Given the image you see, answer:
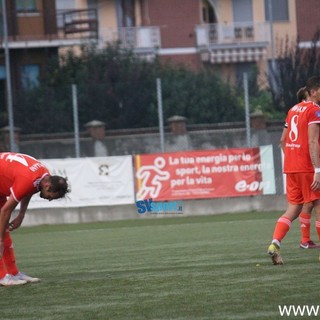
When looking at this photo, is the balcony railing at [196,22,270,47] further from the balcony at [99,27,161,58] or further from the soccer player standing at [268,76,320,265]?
the soccer player standing at [268,76,320,265]

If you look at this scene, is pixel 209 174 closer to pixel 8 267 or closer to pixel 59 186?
pixel 8 267

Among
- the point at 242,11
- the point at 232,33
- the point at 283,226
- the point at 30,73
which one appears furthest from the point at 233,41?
the point at 283,226

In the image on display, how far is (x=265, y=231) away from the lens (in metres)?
19.7

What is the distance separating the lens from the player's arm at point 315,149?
41.7ft

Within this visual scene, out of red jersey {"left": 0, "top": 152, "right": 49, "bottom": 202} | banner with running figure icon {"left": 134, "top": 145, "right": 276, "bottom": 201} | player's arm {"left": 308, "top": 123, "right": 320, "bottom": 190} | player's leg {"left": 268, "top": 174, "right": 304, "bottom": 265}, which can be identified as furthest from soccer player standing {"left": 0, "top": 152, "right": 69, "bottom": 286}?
banner with running figure icon {"left": 134, "top": 145, "right": 276, "bottom": 201}

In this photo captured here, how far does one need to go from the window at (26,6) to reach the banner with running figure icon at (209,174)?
19.5m

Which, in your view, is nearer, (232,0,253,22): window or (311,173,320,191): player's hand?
(311,173,320,191): player's hand

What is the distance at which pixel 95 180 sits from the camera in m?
28.6

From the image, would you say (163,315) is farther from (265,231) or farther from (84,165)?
(84,165)

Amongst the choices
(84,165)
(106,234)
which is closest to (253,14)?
(84,165)

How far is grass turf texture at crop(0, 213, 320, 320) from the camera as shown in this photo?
379 inches

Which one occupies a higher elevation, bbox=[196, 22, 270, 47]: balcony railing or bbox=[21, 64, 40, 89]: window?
bbox=[196, 22, 270, 47]: balcony railing

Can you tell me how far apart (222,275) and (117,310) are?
2347 millimetres

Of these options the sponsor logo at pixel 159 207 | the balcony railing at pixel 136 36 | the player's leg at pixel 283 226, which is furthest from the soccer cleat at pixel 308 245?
the balcony railing at pixel 136 36
